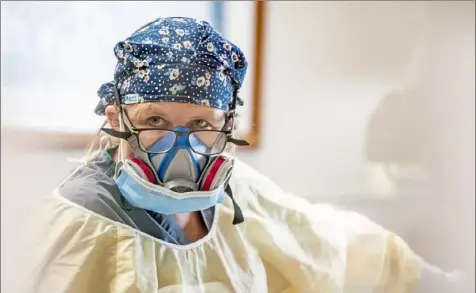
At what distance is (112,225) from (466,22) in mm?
674

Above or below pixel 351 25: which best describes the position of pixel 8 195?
below

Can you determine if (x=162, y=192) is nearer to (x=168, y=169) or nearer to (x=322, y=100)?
(x=168, y=169)

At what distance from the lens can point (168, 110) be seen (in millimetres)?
718

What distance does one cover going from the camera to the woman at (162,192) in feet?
2.33

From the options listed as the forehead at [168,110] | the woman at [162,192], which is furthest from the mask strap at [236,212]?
the forehead at [168,110]

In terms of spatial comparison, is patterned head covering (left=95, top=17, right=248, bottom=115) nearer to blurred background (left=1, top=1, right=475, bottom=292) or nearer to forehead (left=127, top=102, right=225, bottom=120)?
forehead (left=127, top=102, right=225, bottom=120)

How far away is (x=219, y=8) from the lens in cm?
112

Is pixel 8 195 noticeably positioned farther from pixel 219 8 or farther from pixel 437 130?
pixel 437 130

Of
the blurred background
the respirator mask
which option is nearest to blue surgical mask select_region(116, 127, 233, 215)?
the respirator mask

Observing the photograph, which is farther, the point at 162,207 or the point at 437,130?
the point at 437,130

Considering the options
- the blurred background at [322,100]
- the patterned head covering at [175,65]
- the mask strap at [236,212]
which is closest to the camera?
the patterned head covering at [175,65]

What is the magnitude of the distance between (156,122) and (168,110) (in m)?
0.02

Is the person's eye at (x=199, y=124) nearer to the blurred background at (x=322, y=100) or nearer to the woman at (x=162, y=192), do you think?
the woman at (x=162, y=192)

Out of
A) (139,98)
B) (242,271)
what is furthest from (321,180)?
(139,98)
